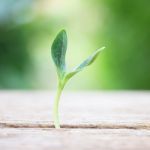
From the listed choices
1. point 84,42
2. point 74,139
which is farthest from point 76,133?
Answer: point 84,42

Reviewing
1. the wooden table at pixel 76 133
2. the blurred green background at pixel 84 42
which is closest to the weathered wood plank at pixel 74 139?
the wooden table at pixel 76 133

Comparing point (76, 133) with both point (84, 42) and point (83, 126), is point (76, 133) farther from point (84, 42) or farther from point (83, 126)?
point (84, 42)

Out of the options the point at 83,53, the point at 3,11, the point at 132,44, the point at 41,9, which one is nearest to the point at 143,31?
the point at 132,44

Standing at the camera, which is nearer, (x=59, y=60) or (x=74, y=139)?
(x=74, y=139)

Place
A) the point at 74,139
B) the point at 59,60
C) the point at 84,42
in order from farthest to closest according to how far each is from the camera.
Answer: the point at 84,42, the point at 59,60, the point at 74,139

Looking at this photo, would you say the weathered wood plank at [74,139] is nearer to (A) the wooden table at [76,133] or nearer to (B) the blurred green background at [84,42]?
(A) the wooden table at [76,133]

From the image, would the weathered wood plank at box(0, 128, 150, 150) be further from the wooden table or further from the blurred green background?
the blurred green background

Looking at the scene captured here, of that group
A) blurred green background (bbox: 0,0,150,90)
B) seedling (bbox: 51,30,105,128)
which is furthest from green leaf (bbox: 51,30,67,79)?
blurred green background (bbox: 0,0,150,90)

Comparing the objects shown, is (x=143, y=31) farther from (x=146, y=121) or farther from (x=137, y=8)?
(x=146, y=121)

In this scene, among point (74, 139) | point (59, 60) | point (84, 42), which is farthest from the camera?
point (84, 42)

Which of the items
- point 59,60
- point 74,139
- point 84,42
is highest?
point 84,42
